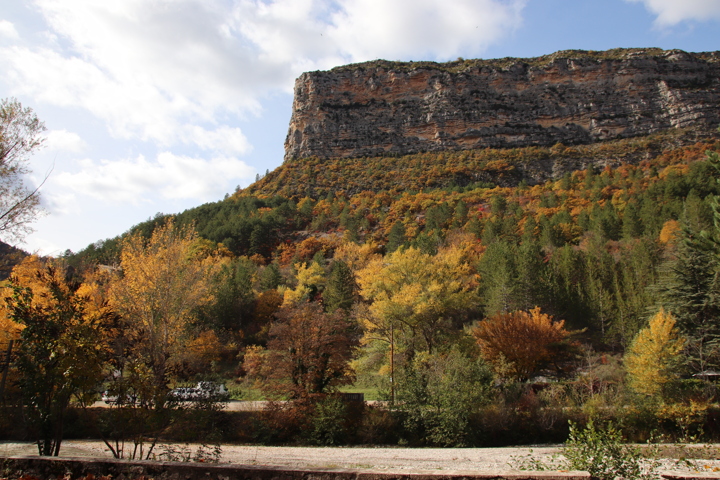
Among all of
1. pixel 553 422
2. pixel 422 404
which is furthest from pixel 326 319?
pixel 553 422

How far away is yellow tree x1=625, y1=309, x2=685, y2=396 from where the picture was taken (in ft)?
72.0

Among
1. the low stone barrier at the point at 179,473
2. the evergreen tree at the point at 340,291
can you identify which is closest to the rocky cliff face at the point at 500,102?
the evergreen tree at the point at 340,291

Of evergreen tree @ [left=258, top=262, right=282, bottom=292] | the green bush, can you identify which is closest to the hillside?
evergreen tree @ [left=258, top=262, right=282, bottom=292]

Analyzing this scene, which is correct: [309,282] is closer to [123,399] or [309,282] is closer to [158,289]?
[158,289]

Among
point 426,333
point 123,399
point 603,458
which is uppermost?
point 426,333

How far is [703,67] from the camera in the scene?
11744cm

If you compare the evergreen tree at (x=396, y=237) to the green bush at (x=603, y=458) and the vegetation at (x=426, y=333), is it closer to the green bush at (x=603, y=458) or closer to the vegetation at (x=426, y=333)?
the vegetation at (x=426, y=333)

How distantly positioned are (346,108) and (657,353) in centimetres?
12052

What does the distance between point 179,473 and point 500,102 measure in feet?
446

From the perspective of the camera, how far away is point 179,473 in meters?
5.80

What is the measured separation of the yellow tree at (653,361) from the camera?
2196 centimetres

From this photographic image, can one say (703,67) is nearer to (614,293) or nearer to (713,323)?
(614,293)

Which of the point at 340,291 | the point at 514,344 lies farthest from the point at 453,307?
the point at 340,291

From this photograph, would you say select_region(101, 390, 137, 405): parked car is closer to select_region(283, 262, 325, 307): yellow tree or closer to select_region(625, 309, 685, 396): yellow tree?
select_region(625, 309, 685, 396): yellow tree
